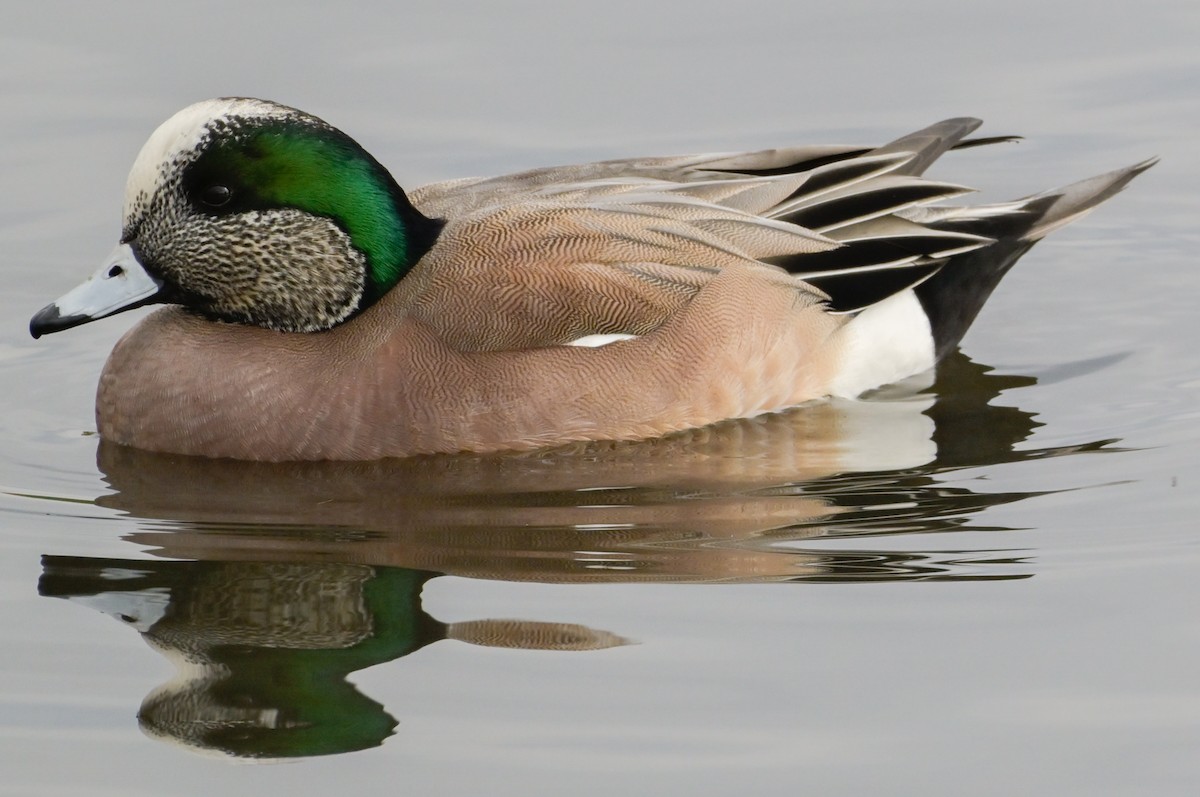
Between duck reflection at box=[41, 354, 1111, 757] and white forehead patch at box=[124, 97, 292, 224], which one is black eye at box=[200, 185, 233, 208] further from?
duck reflection at box=[41, 354, 1111, 757]

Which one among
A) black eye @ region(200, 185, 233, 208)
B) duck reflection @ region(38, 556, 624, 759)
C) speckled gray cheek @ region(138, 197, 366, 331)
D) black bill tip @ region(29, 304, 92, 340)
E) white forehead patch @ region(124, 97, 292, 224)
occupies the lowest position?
duck reflection @ region(38, 556, 624, 759)

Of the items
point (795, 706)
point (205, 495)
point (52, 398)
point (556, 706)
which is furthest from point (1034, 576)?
point (52, 398)

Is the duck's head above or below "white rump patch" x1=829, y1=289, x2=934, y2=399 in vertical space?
above

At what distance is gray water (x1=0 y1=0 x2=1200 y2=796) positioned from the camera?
4.57 metres

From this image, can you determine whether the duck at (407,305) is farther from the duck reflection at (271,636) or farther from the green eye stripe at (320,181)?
the duck reflection at (271,636)

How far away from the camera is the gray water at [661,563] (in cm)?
457

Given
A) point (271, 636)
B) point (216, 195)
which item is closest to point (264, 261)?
point (216, 195)

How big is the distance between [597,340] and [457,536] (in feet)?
3.13

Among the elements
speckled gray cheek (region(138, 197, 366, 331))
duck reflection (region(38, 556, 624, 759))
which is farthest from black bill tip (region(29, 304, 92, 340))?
duck reflection (region(38, 556, 624, 759))

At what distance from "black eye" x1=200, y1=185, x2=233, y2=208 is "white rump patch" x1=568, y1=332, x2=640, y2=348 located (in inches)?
47.3

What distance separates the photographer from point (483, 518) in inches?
232

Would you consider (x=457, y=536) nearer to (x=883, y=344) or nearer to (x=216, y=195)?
(x=216, y=195)

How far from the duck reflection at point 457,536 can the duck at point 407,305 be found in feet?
0.41

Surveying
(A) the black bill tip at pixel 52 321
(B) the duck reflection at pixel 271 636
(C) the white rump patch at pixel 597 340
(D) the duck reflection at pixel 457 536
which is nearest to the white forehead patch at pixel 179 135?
(A) the black bill tip at pixel 52 321
